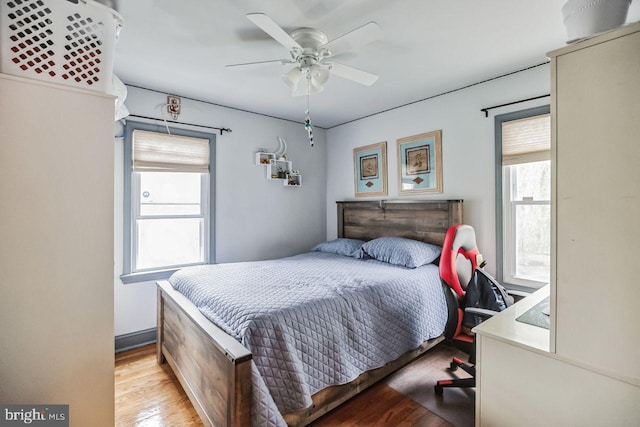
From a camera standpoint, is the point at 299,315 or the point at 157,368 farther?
the point at 157,368

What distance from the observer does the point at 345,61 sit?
2.40 meters

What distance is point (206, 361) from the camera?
65.7 inches

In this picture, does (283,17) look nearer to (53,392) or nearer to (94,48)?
(94,48)

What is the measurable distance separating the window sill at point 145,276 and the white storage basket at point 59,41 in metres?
2.25

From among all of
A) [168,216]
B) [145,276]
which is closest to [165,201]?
[168,216]

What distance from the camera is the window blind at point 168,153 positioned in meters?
2.91

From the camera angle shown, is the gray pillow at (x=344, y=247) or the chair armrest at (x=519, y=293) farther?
the gray pillow at (x=344, y=247)

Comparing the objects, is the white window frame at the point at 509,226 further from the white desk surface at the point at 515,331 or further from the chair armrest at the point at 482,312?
the white desk surface at the point at 515,331

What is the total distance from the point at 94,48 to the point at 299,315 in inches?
59.7

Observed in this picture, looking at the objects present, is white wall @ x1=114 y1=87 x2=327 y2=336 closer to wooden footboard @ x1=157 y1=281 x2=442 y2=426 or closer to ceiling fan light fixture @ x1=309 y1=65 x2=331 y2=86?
wooden footboard @ x1=157 y1=281 x2=442 y2=426

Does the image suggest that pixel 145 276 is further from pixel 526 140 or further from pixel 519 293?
pixel 526 140

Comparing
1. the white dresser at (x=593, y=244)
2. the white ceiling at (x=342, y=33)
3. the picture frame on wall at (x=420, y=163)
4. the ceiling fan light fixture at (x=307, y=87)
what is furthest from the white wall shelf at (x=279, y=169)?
the white dresser at (x=593, y=244)

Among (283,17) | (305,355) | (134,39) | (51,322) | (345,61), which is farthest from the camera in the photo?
(345,61)

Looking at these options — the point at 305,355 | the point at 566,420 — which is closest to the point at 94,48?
the point at 305,355
